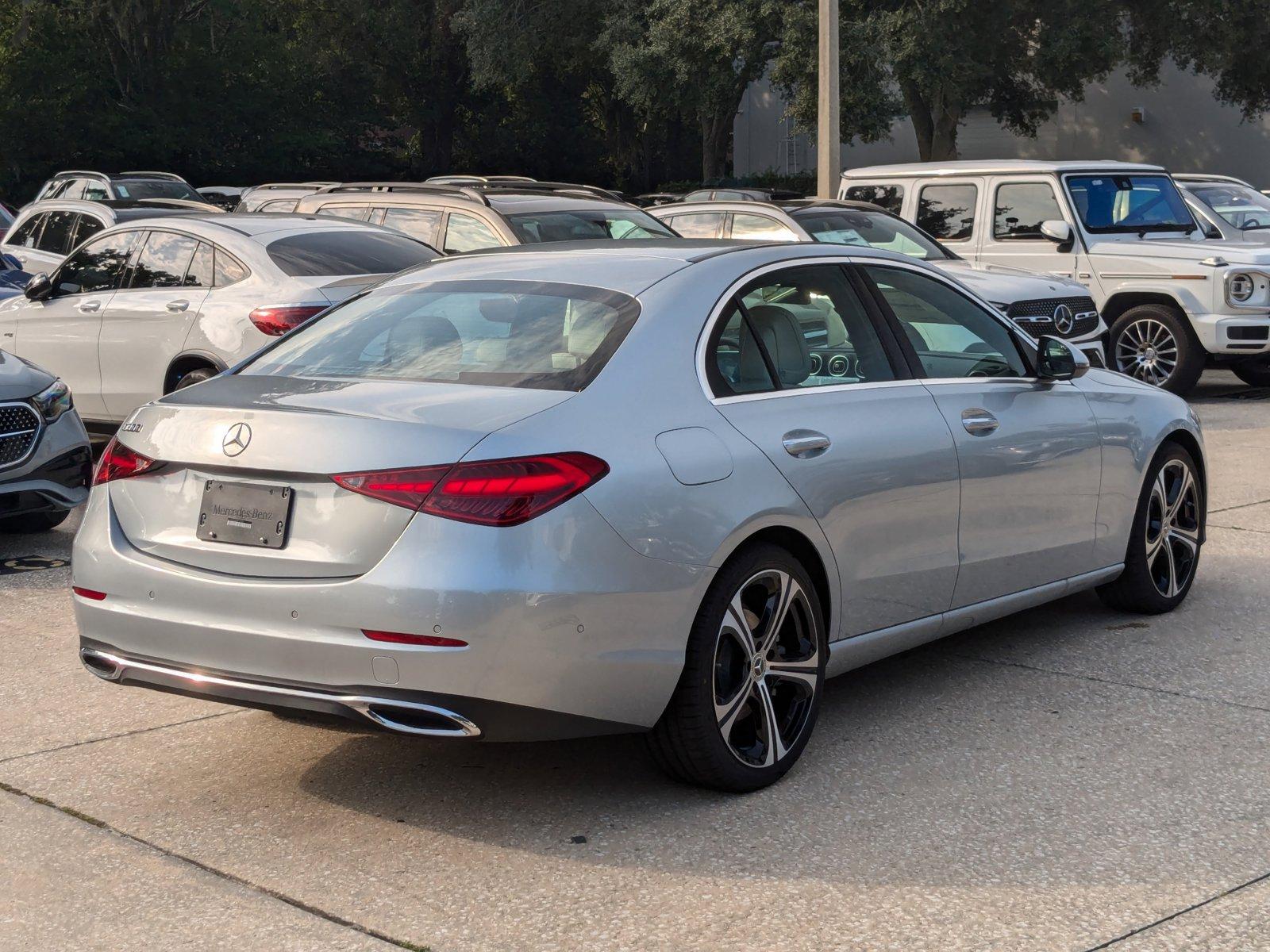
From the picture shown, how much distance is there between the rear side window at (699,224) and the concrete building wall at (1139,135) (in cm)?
2459

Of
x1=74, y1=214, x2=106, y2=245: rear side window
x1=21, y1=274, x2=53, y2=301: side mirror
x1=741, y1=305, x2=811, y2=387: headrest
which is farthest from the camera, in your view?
x1=74, y1=214, x2=106, y2=245: rear side window

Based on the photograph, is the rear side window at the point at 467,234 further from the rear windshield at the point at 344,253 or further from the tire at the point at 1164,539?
the tire at the point at 1164,539

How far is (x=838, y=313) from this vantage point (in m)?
5.47

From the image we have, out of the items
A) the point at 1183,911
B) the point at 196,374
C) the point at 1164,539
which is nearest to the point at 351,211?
the point at 196,374

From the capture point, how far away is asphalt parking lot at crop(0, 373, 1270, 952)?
12.4 feet

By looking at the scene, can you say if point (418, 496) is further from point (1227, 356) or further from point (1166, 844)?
point (1227, 356)

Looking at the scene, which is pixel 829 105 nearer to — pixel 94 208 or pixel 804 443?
pixel 94 208

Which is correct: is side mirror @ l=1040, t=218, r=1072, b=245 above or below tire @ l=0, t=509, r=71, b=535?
above

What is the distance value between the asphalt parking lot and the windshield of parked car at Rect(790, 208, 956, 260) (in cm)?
789

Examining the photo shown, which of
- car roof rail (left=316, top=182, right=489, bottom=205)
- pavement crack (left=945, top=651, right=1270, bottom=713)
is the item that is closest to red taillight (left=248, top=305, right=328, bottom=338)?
car roof rail (left=316, top=182, right=489, bottom=205)

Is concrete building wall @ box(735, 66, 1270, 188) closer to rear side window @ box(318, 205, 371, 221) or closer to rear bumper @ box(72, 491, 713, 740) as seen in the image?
rear side window @ box(318, 205, 371, 221)

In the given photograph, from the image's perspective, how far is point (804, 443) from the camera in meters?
4.84

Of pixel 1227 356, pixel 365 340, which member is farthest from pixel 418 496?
pixel 1227 356

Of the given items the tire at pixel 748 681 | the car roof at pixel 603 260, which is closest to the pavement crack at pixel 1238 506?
the car roof at pixel 603 260
